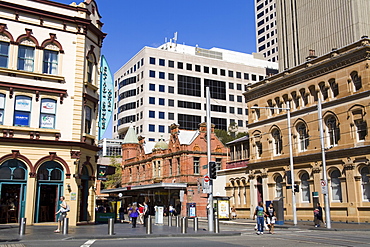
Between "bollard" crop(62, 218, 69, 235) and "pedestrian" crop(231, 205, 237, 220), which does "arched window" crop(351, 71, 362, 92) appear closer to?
"pedestrian" crop(231, 205, 237, 220)

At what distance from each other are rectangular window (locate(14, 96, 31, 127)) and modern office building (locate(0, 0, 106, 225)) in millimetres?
60

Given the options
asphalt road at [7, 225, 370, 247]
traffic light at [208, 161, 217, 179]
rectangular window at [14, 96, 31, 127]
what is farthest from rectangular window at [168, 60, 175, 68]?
asphalt road at [7, 225, 370, 247]

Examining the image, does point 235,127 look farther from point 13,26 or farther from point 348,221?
point 13,26

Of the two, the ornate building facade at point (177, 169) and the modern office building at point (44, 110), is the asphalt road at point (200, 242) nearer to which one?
the modern office building at point (44, 110)

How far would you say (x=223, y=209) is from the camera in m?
42.3

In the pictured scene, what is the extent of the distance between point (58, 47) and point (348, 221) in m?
26.0

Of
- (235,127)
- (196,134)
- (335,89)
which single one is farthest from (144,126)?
(335,89)

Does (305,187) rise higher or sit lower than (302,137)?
lower

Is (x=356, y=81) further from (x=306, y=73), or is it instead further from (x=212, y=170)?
(x=212, y=170)

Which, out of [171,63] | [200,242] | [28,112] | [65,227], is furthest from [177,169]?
[200,242]

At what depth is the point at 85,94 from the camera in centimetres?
2869

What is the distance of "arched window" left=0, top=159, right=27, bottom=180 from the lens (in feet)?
84.5

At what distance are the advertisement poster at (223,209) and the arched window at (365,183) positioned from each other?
14.0 meters

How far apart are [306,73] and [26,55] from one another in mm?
24479
